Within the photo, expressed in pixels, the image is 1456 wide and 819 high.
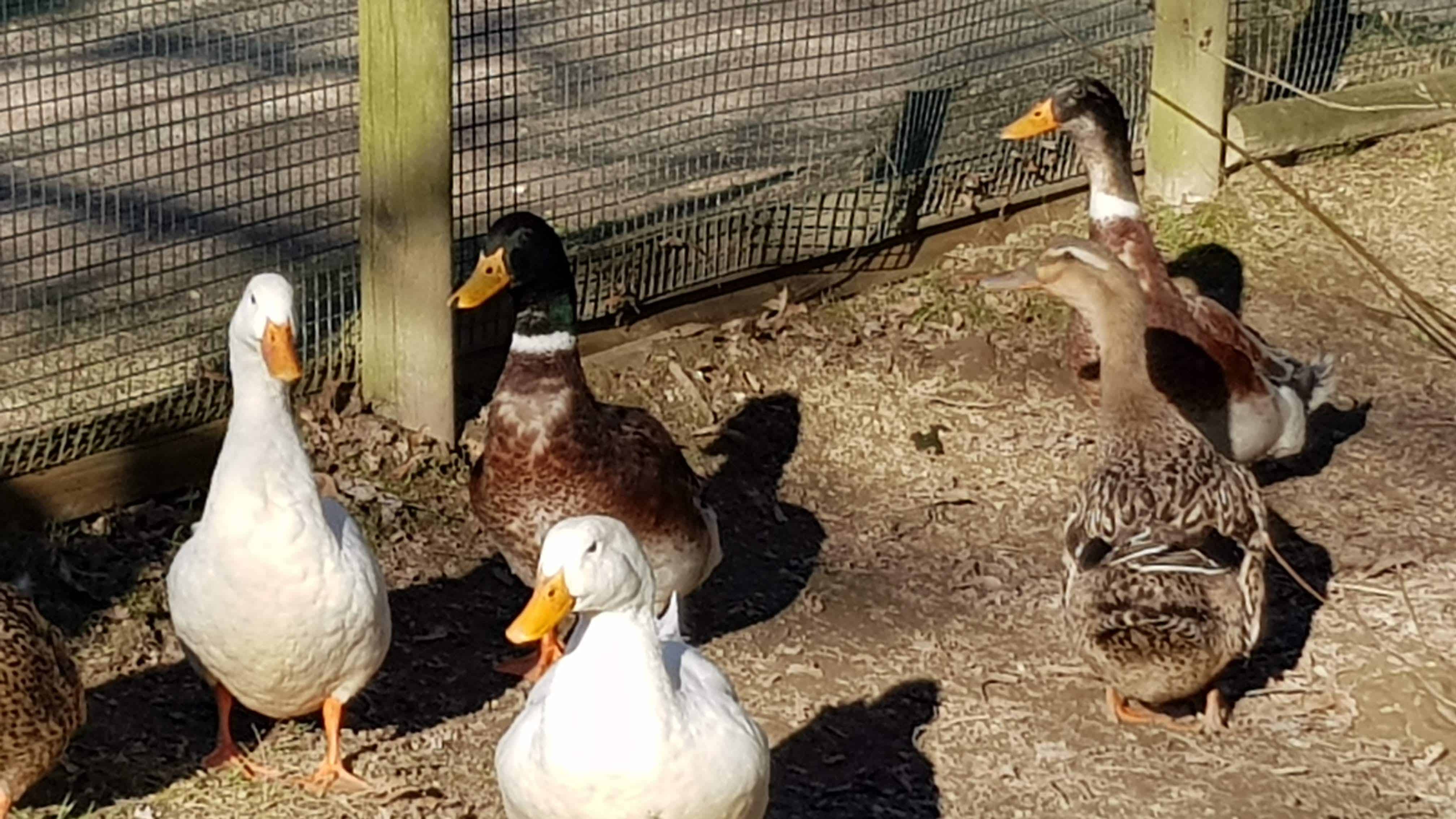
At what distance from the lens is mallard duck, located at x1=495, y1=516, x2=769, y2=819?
3615 mm

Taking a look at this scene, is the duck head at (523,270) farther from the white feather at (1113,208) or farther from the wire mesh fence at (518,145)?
the white feather at (1113,208)

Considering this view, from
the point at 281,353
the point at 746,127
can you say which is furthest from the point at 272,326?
the point at 746,127

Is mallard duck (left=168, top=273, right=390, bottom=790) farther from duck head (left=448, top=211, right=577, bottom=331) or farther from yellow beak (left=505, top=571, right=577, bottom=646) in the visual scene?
duck head (left=448, top=211, right=577, bottom=331)

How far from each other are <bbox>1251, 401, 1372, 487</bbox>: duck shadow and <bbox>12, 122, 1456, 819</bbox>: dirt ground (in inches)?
0.6

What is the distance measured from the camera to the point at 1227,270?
7.37 meters

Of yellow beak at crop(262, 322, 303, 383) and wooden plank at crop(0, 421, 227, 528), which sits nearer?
yellow beak at crop(262, 322, 303, 383)

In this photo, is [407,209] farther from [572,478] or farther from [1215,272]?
[1215,272]

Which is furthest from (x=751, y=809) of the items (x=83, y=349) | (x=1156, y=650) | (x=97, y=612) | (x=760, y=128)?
(x=760, y=128)

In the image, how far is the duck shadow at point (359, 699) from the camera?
14.6 feet

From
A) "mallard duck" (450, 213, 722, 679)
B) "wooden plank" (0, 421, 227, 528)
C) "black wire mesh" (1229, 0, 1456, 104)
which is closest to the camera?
"mallard duck" (450, 213, 722, 679)

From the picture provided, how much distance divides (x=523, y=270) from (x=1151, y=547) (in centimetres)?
177

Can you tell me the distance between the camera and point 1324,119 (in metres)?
7.83

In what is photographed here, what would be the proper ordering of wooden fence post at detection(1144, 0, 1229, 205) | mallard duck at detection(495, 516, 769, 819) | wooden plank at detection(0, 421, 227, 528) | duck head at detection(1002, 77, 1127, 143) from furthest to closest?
1. wooden fence post at detection(1144, 0, 1229, 205)
2. duck head at detection(1002, 77, 1127, 143)
3. wooden plank at detection(0, 421, 227, 528)
4. mallard duck at detection(495, 516, 769, 819)

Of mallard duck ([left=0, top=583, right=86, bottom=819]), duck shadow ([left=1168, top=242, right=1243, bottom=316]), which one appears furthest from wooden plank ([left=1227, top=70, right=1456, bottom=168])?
mallard duck ([left=0, top=583, right=86, bottom=819])
